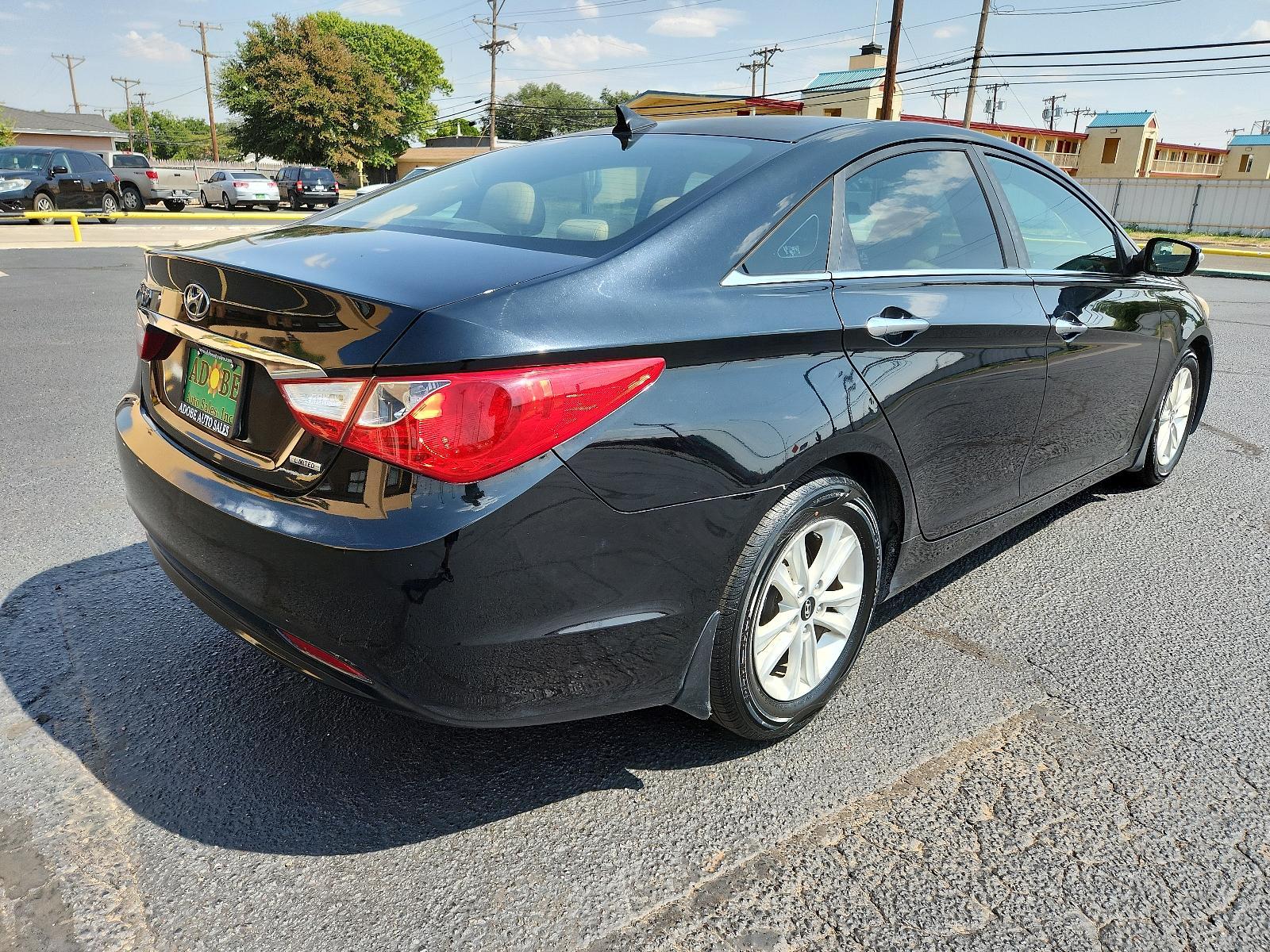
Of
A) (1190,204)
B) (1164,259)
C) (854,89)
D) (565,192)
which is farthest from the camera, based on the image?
(854,89)

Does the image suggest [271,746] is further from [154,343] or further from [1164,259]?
[1164,259]

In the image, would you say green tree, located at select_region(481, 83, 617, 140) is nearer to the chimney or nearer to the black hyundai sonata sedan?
the chimney

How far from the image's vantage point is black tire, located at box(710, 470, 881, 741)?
2166mm

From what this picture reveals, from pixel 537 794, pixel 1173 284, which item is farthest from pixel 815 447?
pixel 1173 284

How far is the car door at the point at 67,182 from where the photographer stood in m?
22.2

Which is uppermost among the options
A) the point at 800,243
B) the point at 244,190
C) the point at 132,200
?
the point at 800,243

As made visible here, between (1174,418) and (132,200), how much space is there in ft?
107

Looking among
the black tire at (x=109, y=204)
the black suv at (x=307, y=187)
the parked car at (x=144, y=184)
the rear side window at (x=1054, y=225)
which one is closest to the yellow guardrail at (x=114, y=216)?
the black tire at (x=109, y=204)

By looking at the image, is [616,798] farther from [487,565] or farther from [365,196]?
[365,196]

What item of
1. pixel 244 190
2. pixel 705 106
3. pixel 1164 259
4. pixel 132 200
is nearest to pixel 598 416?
pixel 1164 259

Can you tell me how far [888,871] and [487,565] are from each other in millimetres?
1131

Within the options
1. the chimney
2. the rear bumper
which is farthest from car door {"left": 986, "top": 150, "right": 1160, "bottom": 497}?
the chimney

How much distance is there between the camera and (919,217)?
281cm

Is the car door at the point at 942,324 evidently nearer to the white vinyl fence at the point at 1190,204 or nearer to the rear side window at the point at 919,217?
the rear side window at the point at 919,217
